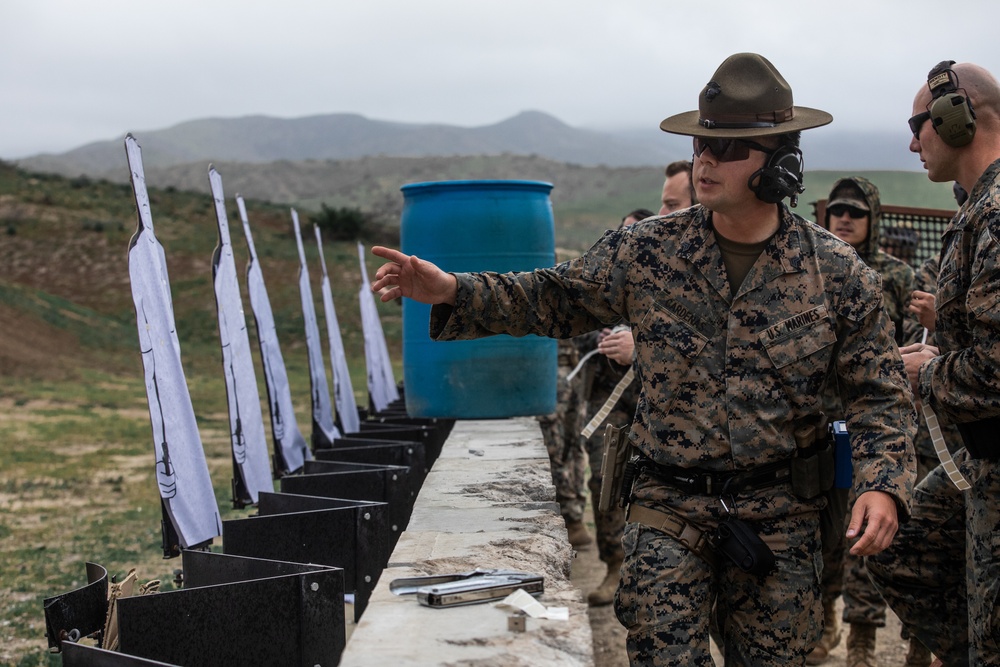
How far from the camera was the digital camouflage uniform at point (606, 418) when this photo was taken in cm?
604

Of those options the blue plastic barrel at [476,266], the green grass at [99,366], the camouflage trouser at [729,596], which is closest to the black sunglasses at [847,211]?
the blue plastic barrel at [476,266]

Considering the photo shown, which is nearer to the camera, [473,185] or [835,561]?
[835,561]

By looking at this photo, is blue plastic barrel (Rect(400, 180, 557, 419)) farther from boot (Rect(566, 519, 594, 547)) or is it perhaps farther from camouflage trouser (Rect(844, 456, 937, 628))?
boot (Rect(566, 519, 594, 547))

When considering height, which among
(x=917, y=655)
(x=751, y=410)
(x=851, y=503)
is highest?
(x=751, y=410)

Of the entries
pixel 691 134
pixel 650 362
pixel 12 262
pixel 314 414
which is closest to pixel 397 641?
pixel 650 362

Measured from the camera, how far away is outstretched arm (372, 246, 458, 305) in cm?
317

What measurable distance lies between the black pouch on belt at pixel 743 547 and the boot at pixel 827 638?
2500 mm

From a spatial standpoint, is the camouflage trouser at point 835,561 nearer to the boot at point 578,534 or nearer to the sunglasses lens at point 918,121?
the sunglasses lens at point 918,121

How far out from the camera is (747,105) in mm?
3148

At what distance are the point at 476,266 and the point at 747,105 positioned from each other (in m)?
2.94

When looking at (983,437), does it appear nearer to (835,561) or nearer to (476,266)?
(835,561)

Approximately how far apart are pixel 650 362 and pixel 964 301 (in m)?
0.92

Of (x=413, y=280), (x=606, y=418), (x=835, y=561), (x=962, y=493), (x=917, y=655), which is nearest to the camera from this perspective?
(x=413, y=280)

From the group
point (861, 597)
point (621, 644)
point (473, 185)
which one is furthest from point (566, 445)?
point (861, 597)
